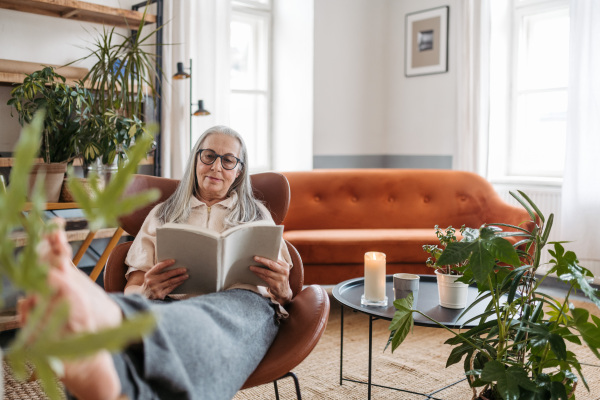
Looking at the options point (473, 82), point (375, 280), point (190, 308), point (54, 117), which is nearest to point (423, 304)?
point (375, 280)

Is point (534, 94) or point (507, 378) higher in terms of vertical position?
point (534, 94)

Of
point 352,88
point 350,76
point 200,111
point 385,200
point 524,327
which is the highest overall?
point 350,76

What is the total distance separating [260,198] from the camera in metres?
2.00

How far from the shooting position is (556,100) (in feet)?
13.7

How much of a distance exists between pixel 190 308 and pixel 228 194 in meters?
0.71

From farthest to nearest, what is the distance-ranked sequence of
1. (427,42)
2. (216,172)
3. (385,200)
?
(427,42) → (385,200) → (216,172)

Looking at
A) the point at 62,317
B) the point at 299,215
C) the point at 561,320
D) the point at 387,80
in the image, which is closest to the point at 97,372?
the point at 62,317

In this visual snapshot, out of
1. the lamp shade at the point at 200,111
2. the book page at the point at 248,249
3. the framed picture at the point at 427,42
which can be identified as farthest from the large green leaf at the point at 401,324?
the framed picture at the point at 427,42

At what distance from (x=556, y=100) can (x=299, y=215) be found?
2.22 metres

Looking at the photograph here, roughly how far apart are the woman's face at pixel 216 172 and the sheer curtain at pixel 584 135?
107 inches

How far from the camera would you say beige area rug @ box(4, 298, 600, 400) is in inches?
82.9

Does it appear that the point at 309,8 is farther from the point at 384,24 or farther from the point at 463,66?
the point at 463,66

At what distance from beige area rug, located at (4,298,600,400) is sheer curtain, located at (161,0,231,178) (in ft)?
5.07

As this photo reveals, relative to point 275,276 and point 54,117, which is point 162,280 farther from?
point 54,117
